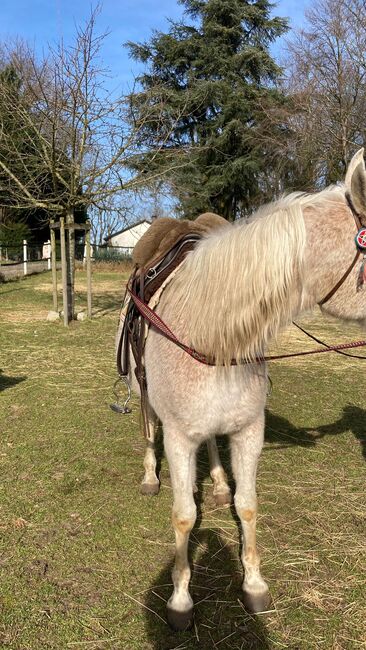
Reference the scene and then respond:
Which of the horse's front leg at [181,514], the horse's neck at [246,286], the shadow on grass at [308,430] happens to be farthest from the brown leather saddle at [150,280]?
the shadow on grass at [308,430]

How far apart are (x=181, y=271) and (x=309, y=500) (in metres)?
1.97

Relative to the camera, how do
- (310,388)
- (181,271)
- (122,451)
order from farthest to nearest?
(310,388)
(122,451)
(181,271)

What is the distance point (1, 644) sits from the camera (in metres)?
A: 2.02

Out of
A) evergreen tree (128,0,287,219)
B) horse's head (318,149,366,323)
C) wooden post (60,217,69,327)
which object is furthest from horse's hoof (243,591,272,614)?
evergreen tree (128,0,287,219)

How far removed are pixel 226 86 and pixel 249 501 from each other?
76.3ft

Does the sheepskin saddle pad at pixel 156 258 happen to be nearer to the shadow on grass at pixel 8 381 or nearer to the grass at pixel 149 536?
the grass at pixel 149 536

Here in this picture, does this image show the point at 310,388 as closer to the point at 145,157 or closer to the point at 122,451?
the point at 122,451

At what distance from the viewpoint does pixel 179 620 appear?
211cm

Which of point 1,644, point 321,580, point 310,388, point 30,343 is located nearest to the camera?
point 1,644

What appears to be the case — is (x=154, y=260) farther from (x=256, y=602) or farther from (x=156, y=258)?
(x=256, y=602)

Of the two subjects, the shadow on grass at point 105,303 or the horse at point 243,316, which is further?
the shadow on grass at point 105,303

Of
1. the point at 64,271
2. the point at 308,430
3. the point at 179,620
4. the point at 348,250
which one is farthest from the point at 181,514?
the point at 64,271

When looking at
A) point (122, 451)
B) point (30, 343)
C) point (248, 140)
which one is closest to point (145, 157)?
point (30, 343)

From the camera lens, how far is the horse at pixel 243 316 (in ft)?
5.54
